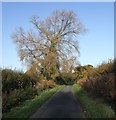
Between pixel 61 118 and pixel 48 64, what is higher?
pixel 48 64

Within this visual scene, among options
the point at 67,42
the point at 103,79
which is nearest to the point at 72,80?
the point at 67,42

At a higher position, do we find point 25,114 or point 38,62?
point 38,62

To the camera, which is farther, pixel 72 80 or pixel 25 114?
pixel 72 80

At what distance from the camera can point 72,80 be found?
9544cm

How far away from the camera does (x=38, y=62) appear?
172 ft

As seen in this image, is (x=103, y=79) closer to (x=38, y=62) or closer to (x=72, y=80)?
(x=38, y=62)

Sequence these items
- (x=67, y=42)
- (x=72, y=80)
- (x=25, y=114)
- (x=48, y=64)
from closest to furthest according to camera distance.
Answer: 1. (x=25, y=114)
2. (x=48, y=64)
3. (x=67, y=42)
4. (x=72, y=80)

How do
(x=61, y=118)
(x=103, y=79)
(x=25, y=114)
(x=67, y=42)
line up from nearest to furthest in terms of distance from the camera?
(x=61, y=118), (x=25, y=114), (x=103, y=79), (x=67, y=42)

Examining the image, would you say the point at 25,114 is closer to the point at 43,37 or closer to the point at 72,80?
the point at 43,37

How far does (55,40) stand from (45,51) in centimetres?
325

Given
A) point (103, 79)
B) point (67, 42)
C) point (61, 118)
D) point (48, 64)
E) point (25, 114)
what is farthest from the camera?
point (67, 42)

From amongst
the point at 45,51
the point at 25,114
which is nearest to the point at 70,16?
the point at 45,51

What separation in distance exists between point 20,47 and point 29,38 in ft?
8.09

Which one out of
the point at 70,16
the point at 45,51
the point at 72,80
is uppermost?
the point at 70,16
